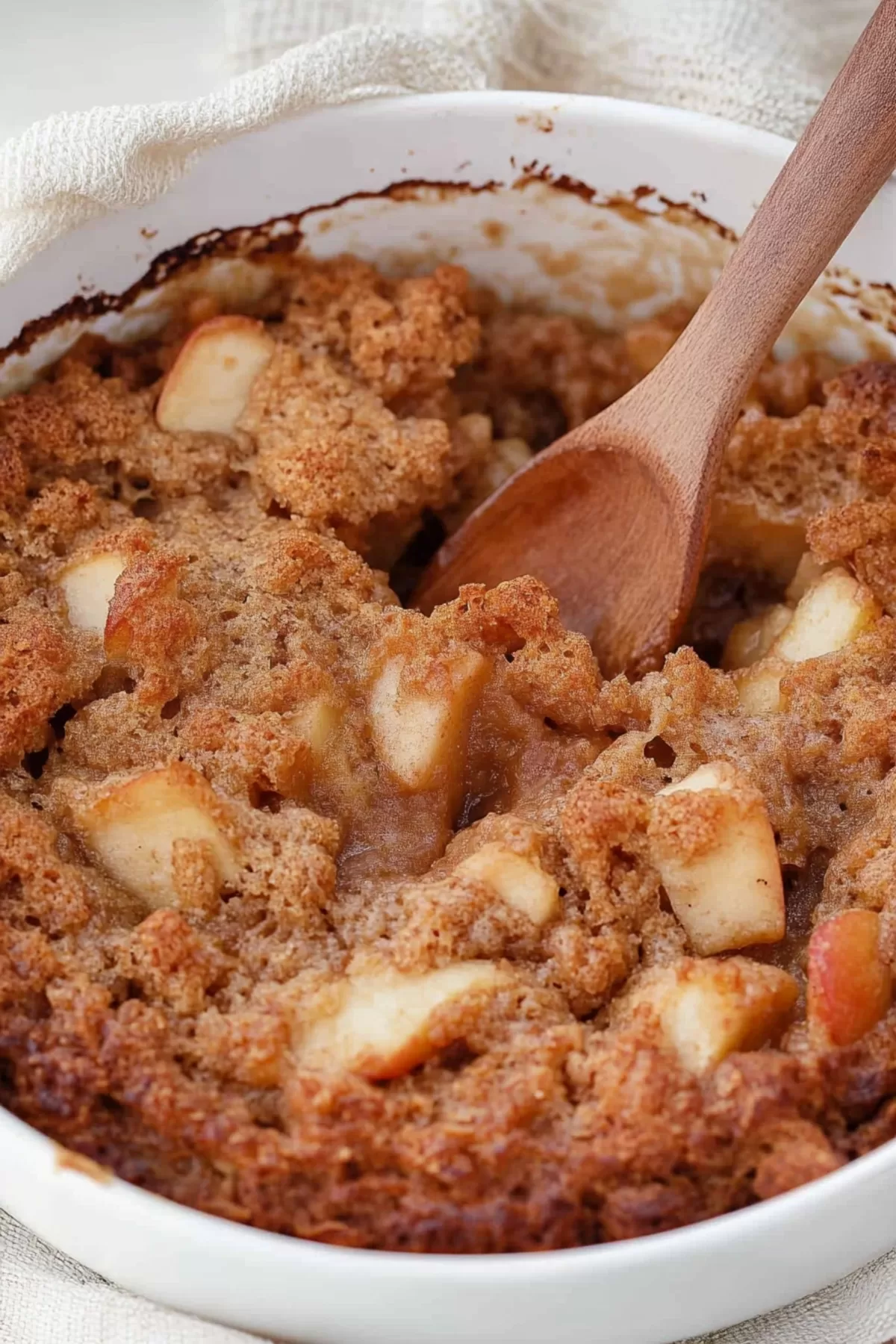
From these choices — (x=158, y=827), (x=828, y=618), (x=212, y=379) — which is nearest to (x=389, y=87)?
(x=212, y=379)

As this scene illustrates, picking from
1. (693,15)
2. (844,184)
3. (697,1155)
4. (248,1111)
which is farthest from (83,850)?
(693,15)

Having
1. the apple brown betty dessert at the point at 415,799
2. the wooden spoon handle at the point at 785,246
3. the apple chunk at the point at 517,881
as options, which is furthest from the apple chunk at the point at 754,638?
the apple chunk at the point at 517,881

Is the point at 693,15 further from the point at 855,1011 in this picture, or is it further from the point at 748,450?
the point at 855,1011

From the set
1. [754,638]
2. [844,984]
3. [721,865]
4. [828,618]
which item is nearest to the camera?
[844,984]

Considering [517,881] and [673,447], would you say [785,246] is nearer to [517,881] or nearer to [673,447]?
[673,447]

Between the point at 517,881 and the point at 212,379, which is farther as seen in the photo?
the point at 212,379

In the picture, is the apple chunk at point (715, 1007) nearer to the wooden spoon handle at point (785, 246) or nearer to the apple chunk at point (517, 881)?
the apple chunk at point (517, 881)

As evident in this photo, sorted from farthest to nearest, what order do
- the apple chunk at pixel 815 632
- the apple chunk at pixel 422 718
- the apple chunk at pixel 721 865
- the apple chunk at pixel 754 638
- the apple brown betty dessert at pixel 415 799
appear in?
the apple chunk at pixel 754 638, the apple chunk at pixel 815 632, the apple chunk at pixel 422 718, the apple chunk at pixel 721 865, the apple brown betty dessert at pixel 415 799

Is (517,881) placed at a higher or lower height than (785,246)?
lower
